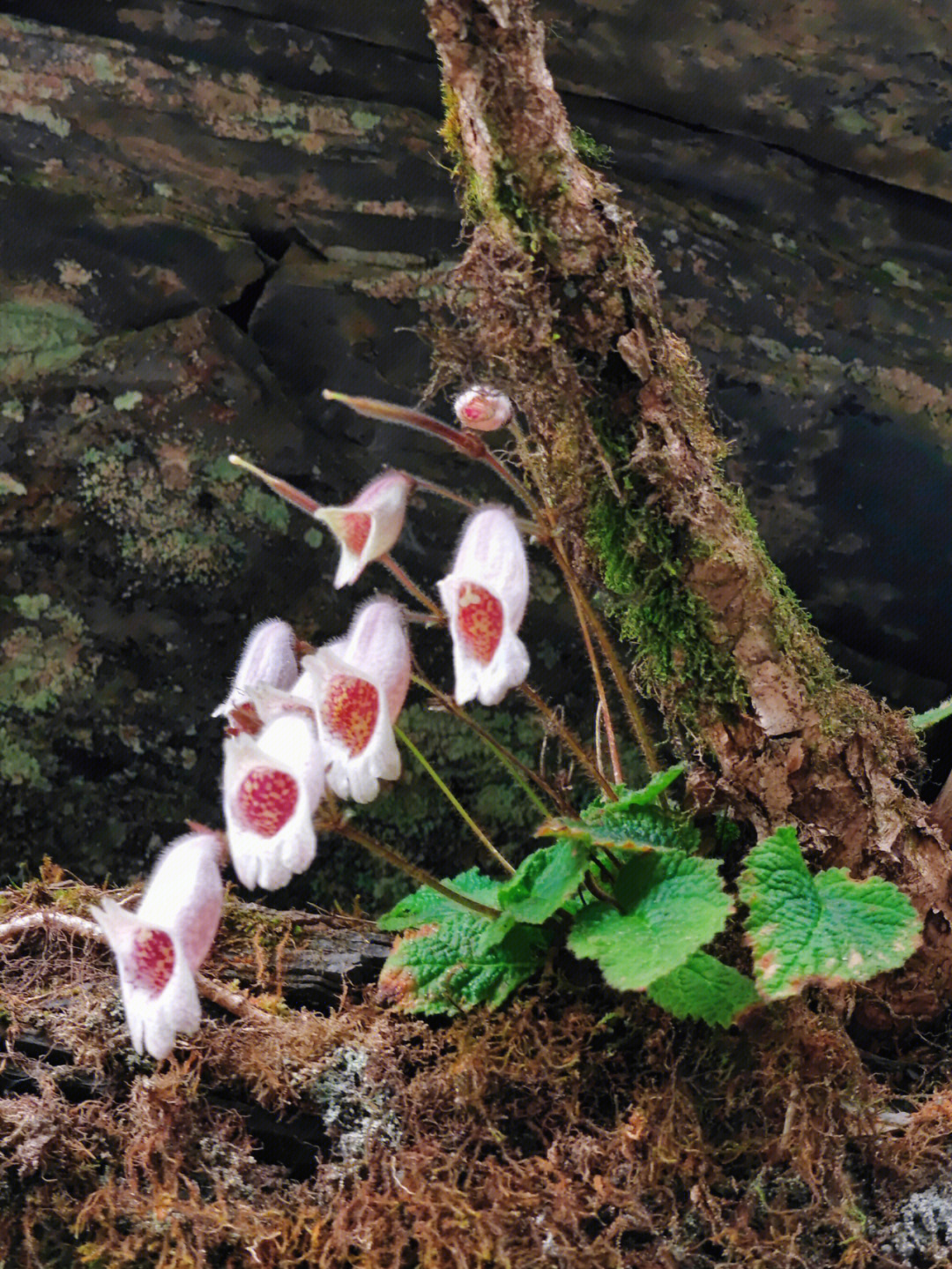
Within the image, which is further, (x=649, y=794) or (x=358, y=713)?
(x=649, y=794)

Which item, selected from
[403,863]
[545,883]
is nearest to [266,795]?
[403,863]

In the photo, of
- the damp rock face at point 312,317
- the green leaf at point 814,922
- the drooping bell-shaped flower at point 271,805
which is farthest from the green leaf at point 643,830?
the damp rock face at point 312,317

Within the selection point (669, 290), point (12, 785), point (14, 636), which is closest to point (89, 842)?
point (12, 785)

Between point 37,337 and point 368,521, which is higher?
point 368,521

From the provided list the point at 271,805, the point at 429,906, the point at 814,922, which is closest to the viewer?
the point at 271,805

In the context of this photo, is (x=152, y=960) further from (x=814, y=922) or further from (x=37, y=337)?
(x=37, y=337)

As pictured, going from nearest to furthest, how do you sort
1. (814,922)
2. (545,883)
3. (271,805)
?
(271,805) → (814,922) → (545,883)

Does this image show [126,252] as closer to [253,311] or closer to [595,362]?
[253,311]

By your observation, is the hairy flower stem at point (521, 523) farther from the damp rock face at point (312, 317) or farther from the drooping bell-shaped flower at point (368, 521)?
the damp rock face at point (312, 317)
